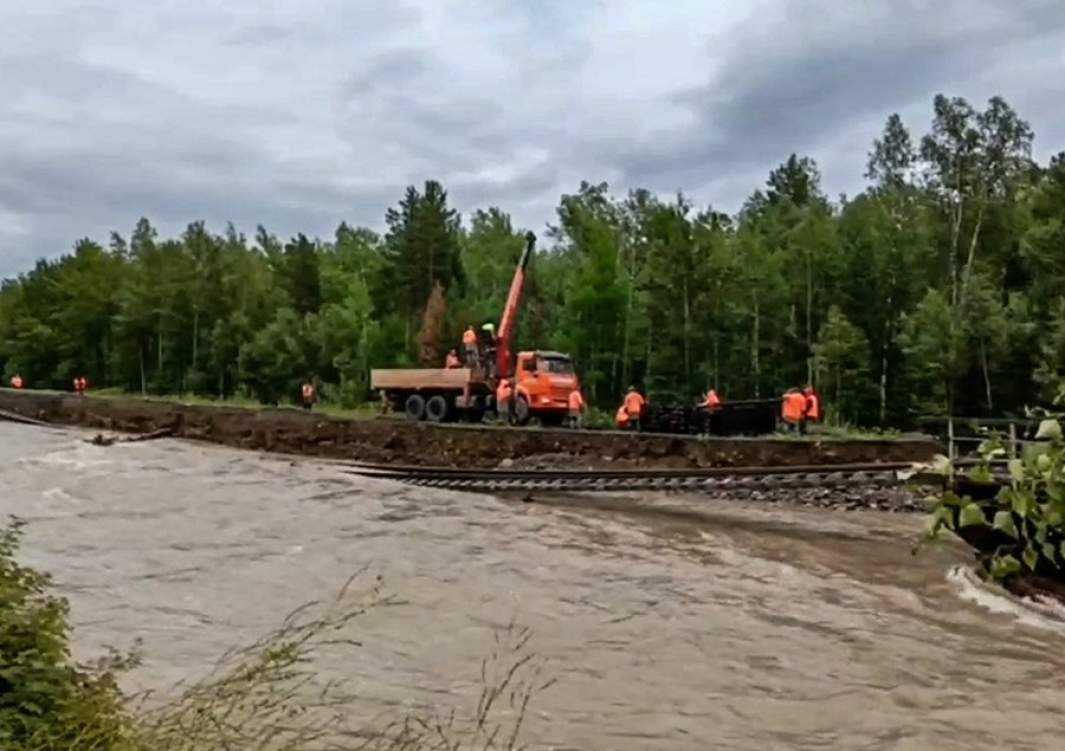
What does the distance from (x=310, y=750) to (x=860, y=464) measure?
16.5 metres

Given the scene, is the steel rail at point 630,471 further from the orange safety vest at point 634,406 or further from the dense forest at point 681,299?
the dense forest at point 681,299

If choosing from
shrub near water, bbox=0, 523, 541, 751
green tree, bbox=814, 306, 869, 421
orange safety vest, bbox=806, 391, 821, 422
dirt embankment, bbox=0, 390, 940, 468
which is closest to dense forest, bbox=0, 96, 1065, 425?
green tree, bbox=814, 306, 869, 421

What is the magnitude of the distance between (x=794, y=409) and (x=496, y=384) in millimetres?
9006

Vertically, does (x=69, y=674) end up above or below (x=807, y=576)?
above

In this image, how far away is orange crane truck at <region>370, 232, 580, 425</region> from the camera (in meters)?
29.8

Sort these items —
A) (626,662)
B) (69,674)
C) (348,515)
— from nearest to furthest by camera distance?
(69,674), (626,662), (348,515)

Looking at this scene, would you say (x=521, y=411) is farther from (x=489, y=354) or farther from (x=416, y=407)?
(x=416, y=407)

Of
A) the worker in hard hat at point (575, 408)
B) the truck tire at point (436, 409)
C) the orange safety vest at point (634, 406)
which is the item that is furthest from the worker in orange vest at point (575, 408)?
the truck tire at point (436, 409)

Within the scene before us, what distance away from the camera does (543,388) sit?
29.7 meters

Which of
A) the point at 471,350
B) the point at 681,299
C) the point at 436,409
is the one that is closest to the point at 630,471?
the point at 471,350

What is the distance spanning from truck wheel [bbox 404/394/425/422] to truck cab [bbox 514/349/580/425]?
4279mm

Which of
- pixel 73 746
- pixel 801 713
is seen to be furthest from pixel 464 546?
pixel 73 746

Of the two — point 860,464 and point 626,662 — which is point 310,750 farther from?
point 860,464

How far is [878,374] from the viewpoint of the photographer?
4916 centimetres
